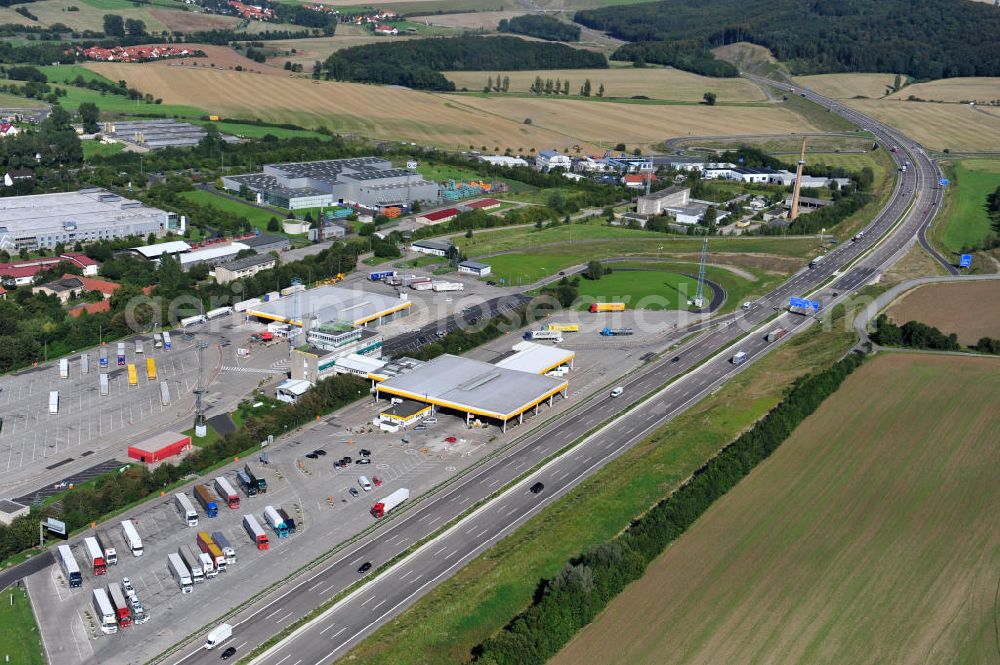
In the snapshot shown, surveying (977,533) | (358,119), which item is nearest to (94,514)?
(977,533)

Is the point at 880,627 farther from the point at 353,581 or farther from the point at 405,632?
the point at 353,581

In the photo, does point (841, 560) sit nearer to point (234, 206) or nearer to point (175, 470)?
point (175, 470)

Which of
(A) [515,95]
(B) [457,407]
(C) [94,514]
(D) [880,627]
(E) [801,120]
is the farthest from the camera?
(A) [515,95]

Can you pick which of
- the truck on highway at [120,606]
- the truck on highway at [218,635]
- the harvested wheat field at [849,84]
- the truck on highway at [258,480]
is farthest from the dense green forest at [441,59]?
the truck on highway at [218,635]

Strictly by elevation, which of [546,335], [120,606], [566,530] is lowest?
[120,606]

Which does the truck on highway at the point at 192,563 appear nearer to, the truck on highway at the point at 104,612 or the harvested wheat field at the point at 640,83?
the truck on highway at the point at 104,612

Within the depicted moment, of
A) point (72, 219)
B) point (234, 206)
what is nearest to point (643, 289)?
point (234, 206)
